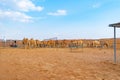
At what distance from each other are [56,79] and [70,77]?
2.74 ft

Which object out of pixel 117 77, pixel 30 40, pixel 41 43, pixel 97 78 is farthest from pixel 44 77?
pixel 41 43

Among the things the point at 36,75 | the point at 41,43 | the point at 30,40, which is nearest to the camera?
the point at 36,75

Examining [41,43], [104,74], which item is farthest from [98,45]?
[104,74]

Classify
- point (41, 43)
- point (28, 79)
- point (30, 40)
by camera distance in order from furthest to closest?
point (41, 43)
point (30, 40)
point (28, 79)

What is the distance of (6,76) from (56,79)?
257 centimetres

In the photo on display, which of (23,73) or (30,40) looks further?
(30,40)

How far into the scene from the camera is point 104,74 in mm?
13242

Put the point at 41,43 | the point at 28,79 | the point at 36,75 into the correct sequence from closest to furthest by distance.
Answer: the point at 28,79 < the point at 36,75 < the point at 41,43

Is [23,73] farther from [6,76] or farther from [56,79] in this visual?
[56,79]

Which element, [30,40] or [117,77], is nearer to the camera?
[117,77]

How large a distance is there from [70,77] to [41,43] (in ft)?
166

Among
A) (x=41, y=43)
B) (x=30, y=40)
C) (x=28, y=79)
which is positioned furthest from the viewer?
(x=41, y=43)

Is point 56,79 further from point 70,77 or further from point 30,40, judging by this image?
point 30,40

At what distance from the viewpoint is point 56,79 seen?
11.8 m
